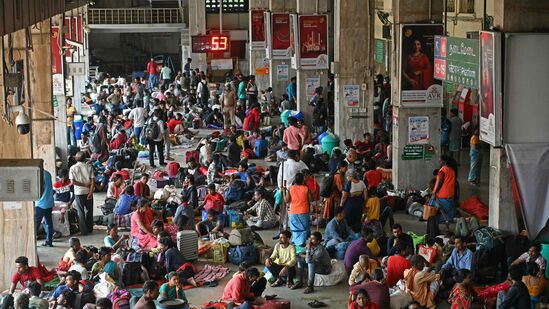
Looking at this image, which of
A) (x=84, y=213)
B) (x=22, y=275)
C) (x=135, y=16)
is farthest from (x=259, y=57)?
(x=22, y=275)

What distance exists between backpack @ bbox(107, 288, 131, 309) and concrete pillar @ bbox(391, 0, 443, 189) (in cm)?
998

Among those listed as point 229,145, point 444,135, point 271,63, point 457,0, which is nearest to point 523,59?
point 444,135

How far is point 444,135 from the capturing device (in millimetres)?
27469

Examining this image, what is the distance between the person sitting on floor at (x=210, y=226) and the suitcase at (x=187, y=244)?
948 mm

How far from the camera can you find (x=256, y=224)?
21578mm

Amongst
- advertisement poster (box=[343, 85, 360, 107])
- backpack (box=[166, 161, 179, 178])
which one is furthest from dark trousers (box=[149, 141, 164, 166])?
advertisement poster (box=[343, 85, 360, 107])

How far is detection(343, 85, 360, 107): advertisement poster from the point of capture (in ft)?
96.7

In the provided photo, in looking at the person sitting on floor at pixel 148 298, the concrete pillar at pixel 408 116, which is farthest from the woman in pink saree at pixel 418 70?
the person sitting on floor at pixel 148 298

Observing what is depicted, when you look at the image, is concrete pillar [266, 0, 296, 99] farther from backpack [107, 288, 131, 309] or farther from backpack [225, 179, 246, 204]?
backpack [107, 288, 131, 309]

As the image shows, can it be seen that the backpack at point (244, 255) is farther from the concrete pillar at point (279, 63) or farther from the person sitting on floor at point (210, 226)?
the concrete pillar at point (279, 63)

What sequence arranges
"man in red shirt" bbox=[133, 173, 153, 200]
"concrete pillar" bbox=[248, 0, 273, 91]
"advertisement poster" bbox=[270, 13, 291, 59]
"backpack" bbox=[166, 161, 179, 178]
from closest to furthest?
1. "man in red shirt" bbox=[133, 173, 153, 200]
2. "backpack" bbox=[166, 161, 179, 178]
3. "advertisement poster" bbox=[270, 13, 291, 59]
4. "concrete pillar" bbox=[248, 0, 273, 91]

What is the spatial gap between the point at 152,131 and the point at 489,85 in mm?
12679

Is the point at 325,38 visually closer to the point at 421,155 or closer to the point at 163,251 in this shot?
the point at 421,155

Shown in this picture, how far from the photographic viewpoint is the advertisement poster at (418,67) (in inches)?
927
